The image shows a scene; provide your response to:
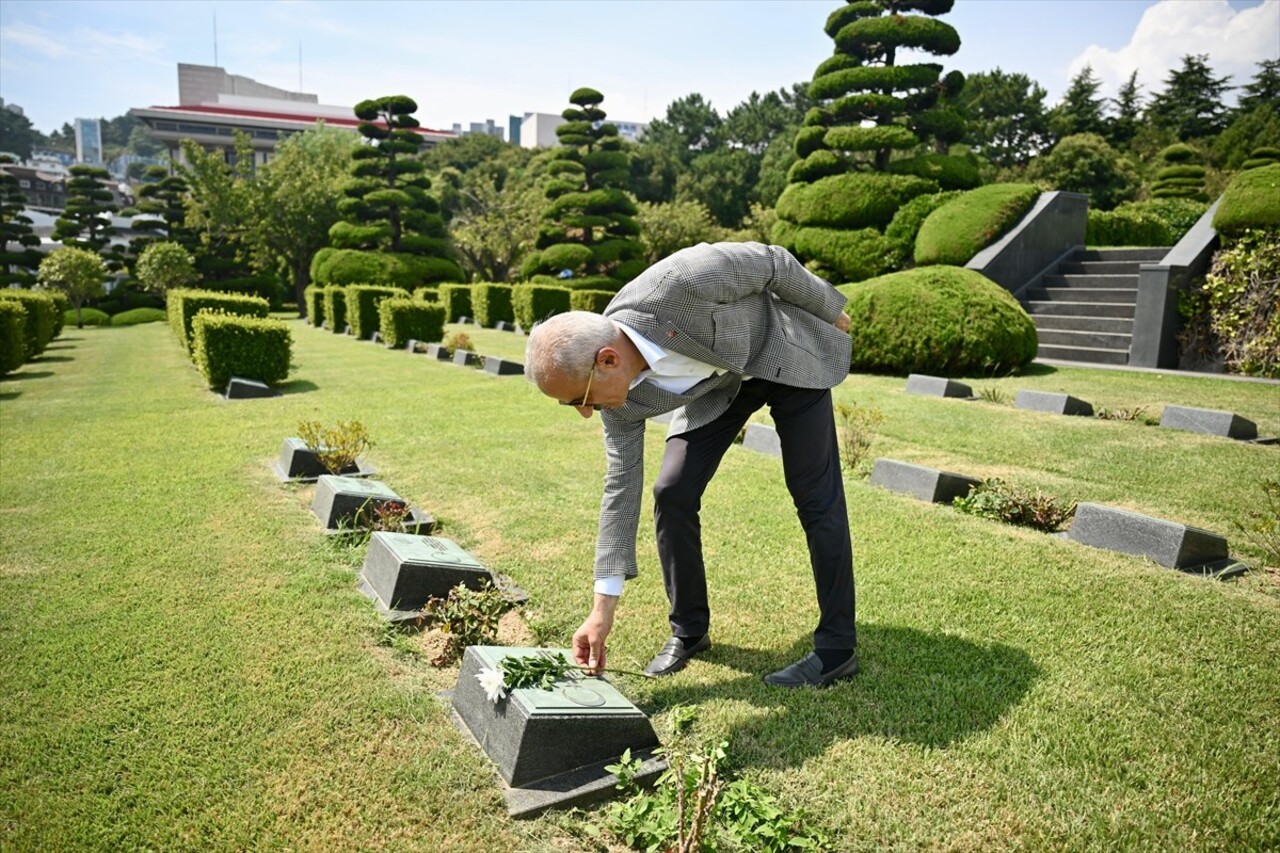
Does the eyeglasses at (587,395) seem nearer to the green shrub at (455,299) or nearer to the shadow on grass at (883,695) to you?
the shadow on grass at (883,695)

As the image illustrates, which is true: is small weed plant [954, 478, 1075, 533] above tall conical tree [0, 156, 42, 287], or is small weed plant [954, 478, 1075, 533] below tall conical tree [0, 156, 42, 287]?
below

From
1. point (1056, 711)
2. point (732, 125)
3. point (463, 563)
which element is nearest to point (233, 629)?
point (463, 563)

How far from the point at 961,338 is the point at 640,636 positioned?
26.9ft

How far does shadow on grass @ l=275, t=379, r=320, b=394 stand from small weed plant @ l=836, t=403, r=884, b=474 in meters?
7.45

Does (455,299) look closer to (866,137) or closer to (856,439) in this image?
(866,137)

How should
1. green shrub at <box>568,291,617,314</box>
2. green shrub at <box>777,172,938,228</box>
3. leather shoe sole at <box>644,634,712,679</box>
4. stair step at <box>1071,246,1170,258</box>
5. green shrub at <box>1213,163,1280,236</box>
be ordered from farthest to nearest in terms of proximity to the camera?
green shrub at <box>568,291,617,314</box>, green shrub at <box>777,172,938,228</box>, stair step at <box>1071,246,1170,258</box>, green shrub at <box>1213,163,1280,236</box>, leather shoe sole at <box>644,634,712,679</box>

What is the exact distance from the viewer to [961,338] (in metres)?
10.3

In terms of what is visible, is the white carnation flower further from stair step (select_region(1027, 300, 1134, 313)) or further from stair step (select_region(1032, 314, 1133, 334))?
stair step (select_region(1027, 300, 1134, 313))

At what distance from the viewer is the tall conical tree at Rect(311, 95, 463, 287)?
27.0 m

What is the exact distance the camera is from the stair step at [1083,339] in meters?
12.2

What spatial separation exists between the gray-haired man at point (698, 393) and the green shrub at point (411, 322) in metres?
14.2

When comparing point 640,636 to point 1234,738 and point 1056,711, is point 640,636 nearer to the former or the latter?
point 1056,711

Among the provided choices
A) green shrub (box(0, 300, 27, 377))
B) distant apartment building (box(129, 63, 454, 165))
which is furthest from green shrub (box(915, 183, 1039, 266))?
distant apartment building (box(129, 63, 454, 165))

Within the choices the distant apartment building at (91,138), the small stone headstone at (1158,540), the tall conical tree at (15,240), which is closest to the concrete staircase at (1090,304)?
the small stone headstone at (1158,540)
